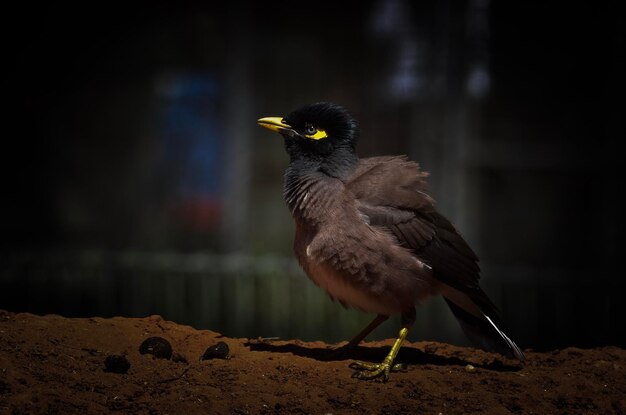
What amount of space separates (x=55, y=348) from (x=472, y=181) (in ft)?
16.8

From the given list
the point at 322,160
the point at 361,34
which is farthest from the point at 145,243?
the point at 322,160

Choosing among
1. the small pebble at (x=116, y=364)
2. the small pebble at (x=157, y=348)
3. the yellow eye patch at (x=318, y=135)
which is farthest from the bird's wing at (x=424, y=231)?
the small pebble at (x=116, y=364)

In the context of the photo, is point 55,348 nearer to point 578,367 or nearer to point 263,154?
point 578,367

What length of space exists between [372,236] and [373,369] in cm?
70

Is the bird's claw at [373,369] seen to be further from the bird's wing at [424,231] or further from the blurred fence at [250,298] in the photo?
the blurred fence at [250,298]

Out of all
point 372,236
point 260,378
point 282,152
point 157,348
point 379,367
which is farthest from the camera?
point 282,152

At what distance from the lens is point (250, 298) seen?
844 cm

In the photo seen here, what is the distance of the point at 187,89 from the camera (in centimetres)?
895

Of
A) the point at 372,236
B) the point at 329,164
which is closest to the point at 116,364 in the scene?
the point at 372,236

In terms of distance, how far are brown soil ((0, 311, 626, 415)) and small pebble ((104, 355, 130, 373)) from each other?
26 mm

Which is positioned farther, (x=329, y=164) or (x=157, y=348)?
(x=329, y=164)

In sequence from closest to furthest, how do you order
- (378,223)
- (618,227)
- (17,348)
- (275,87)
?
1. (17,348)
2. (378,223)
3. (618,227)
4. (275,87)

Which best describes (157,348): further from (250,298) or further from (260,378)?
(250,298)

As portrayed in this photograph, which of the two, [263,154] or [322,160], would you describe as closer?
[322,160]
